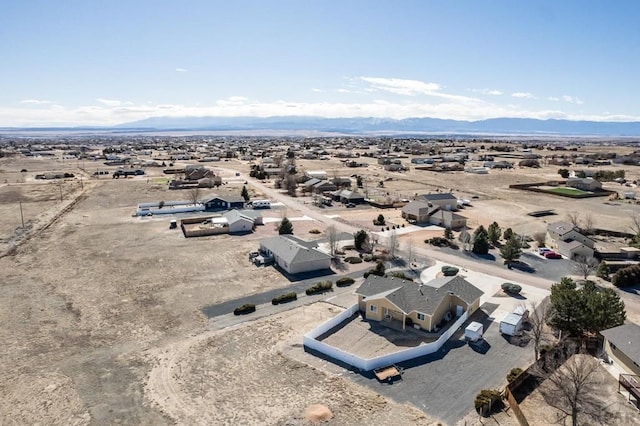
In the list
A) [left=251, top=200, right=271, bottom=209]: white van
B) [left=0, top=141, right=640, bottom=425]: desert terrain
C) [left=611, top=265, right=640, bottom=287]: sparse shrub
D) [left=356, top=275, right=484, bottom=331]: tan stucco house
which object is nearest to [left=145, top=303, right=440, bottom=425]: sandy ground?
[left=0, top=141, right=640, bottom=425]: desert terrain

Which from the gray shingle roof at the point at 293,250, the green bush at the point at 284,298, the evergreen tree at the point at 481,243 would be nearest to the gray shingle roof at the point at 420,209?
the evergreen tree at the point at 481,243

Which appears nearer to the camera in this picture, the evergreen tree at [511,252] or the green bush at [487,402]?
the green bush at [487,402]

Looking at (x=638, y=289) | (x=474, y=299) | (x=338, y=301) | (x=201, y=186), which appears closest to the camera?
(x=474, y=299)

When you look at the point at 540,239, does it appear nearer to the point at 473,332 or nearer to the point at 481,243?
the point at 481,243

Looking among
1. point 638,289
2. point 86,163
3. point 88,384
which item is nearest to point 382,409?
point 88,384

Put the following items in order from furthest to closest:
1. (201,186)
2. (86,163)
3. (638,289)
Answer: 1. (86,163)
2. (201,186)
3. (638,289)

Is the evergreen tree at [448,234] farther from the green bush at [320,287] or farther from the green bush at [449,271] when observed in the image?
A: the green bush at [320,287]

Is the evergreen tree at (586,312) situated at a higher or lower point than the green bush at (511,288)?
higher

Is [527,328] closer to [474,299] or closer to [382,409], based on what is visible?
[474,299]
